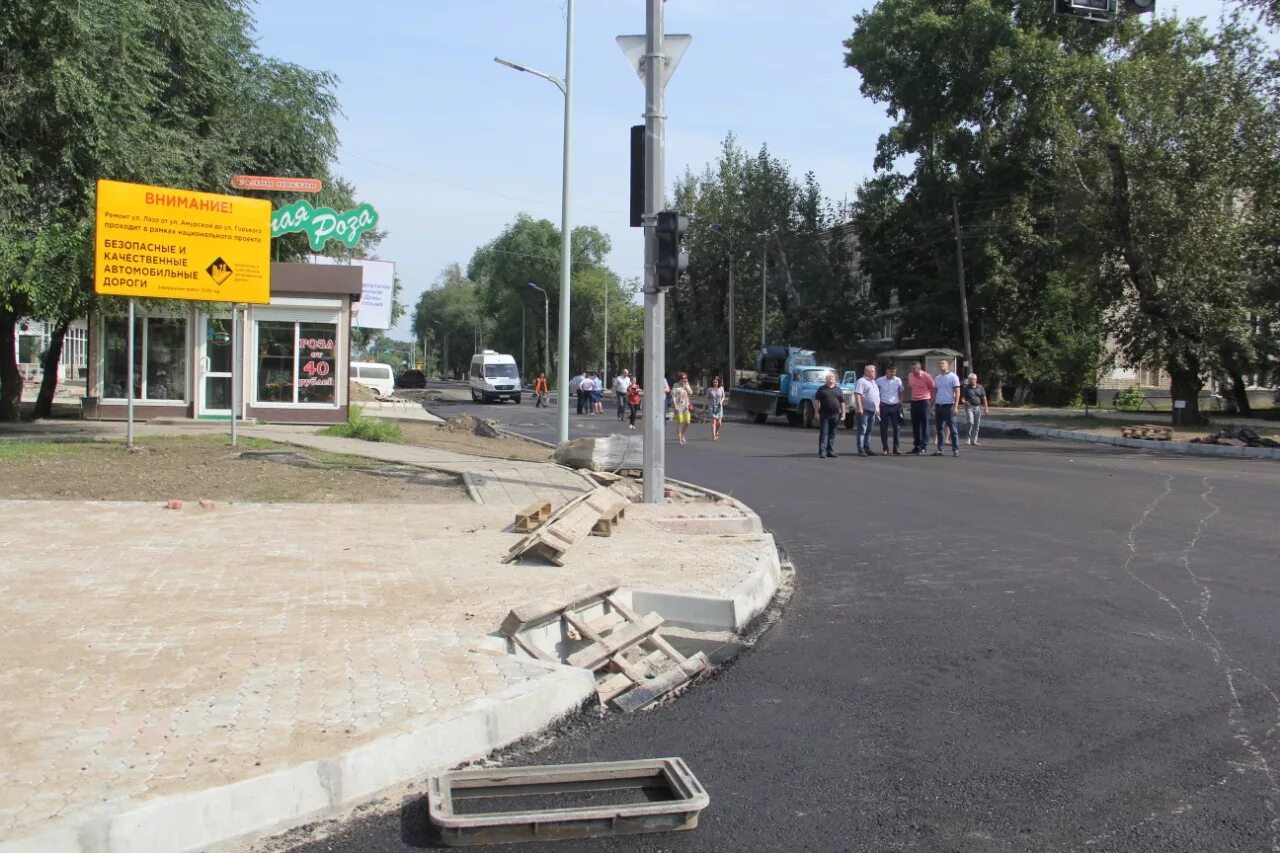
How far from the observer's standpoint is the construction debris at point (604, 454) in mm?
15797

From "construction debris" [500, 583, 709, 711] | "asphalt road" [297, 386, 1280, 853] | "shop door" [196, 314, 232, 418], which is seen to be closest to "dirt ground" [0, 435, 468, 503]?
"asphalt road" [297, 386, 1280, 853]

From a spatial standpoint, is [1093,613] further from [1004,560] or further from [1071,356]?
[1071,356]

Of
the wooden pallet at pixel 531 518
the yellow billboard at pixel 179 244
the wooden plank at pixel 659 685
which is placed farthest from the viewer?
the yellow billboard at pixel 179 244

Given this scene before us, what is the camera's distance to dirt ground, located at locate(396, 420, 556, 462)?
18923 mm

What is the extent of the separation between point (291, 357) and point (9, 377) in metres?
5.87

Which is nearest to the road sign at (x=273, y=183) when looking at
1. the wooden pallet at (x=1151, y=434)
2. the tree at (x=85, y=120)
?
the tree at (x=85, y=120)

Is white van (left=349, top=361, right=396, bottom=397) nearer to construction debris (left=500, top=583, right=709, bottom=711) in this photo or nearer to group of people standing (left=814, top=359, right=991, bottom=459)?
group of people standing (left=814, top=359, right=991, bottom=459)

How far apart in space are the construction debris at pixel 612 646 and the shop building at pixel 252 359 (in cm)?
1997

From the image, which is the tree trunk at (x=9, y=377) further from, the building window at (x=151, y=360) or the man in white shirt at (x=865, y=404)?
the man in white shirt at (x=865, y=404)

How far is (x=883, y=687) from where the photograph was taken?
18.3ft

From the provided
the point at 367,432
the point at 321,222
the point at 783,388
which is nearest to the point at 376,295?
the point at 321,222

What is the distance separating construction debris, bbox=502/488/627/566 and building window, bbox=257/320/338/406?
17.1 metres

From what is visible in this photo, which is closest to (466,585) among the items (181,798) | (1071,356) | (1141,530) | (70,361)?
(181,798)

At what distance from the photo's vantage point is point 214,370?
25.2 metres
